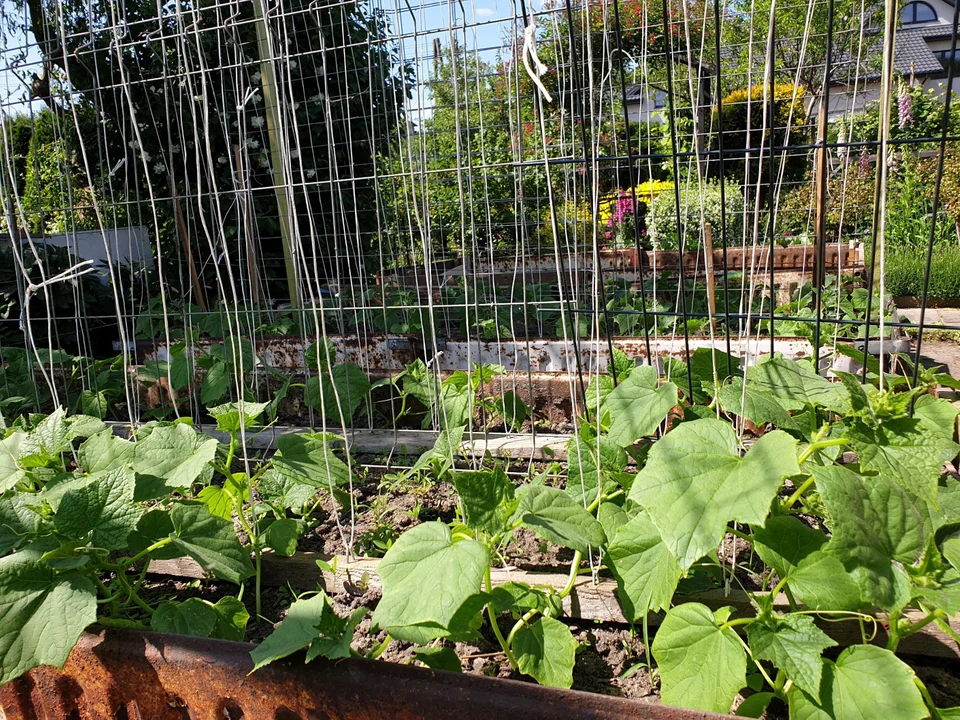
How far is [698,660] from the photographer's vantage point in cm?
91

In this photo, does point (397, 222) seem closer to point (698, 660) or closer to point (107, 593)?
point (107, 593)

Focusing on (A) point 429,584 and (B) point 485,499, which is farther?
(B) point 485,499

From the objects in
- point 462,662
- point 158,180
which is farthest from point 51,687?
point 158,180

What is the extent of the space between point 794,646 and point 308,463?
94 centimetres

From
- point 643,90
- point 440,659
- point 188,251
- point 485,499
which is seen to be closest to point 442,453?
point 485,499

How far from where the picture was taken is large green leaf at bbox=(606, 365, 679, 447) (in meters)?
1.19

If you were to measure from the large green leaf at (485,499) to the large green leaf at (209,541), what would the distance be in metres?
0.40

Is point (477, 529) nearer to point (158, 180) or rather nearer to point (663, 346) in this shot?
point (663, 346)

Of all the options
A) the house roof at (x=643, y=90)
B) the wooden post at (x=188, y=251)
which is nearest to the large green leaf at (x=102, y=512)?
the wooden post at (x=188, y=251)

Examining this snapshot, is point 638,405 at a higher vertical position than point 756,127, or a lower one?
lower

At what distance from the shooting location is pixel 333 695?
36.5 inches

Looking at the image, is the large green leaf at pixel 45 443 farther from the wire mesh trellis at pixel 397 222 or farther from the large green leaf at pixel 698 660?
the large green leaf at pixel 698 660

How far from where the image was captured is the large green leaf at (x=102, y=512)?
1136mm

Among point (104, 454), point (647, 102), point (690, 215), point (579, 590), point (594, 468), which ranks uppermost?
point (647, 102)
